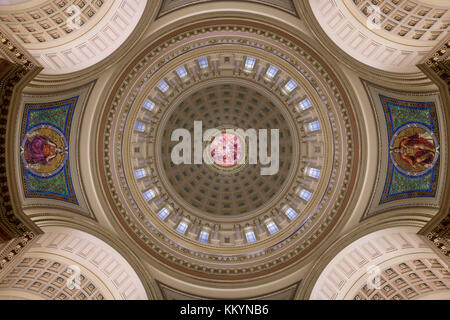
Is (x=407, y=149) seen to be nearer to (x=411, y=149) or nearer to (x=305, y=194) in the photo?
(x=411, y=149)

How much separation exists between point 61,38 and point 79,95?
4.19m

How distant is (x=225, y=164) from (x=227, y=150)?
1.78m

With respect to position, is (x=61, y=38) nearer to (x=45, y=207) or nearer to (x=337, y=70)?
(x=45, y=207)

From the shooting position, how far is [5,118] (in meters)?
17.2

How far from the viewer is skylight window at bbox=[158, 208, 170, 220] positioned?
32.0m

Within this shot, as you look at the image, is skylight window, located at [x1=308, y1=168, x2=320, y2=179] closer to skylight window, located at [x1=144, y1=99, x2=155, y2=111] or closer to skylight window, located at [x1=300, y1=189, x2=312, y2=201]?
skylight window, located at [x1=300, y1=189, x2=312, y2=201]

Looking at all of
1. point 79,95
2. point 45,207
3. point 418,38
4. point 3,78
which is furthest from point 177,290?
point 418,38

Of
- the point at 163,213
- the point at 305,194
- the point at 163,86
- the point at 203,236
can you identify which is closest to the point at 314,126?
the point at 305,194

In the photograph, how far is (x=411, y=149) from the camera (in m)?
22.3

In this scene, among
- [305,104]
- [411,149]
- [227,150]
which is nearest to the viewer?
[411,149]

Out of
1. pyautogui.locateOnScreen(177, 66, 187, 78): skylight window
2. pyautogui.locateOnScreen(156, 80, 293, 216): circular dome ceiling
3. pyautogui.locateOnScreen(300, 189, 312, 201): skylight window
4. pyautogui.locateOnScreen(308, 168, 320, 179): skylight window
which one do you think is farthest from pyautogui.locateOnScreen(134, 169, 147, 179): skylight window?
pyautogui.locateOnScreen(308, 168, 320, 179): skylight window

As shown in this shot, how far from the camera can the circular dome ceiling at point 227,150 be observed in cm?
2542

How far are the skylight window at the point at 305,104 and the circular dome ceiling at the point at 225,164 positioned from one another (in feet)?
12.3

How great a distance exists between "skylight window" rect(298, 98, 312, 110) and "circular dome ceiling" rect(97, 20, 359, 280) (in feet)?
0.45
